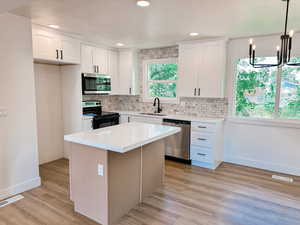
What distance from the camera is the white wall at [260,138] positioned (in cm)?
368

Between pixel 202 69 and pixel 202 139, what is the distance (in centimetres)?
139

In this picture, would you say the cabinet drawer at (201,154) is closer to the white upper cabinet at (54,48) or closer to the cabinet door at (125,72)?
the cabinet door at (125,72)

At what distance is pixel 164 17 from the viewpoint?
280 cm

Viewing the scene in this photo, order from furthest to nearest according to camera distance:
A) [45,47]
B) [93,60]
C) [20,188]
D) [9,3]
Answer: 1. [93,60]
2. [45,47]
3. [20,188]
4. [9,3]

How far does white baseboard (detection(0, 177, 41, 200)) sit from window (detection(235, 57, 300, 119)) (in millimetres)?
3803

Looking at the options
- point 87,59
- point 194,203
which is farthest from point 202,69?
point 194,203

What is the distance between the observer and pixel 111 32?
3.62 m

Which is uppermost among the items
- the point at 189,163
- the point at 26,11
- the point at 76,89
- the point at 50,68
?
the point at 26,11

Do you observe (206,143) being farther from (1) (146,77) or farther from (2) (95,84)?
(2) (95,84)

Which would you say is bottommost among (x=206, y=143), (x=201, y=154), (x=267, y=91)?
(x=201, y=154)

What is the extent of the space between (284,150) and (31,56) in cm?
451

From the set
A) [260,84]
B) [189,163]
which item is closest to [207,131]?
[189,163]

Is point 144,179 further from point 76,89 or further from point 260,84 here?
point 260,84

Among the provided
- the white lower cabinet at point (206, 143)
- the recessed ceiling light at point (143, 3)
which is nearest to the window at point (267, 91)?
the white lower cabinet at point (206, 143)
